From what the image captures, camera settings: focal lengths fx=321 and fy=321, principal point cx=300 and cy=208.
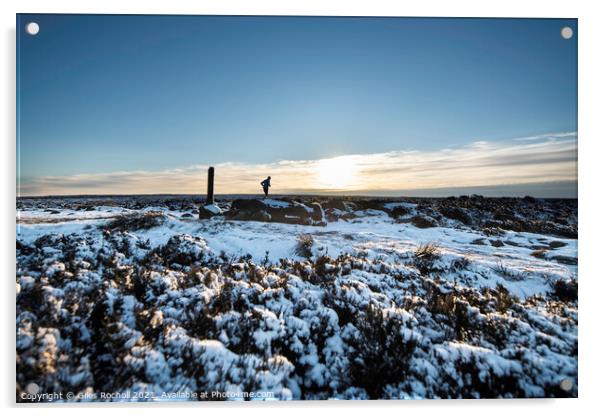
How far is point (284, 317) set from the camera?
448 cm

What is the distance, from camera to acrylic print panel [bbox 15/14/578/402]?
388cm

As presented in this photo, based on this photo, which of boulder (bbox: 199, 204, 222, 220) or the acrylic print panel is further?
boulder (bbox: 199, 204, 222, 220)

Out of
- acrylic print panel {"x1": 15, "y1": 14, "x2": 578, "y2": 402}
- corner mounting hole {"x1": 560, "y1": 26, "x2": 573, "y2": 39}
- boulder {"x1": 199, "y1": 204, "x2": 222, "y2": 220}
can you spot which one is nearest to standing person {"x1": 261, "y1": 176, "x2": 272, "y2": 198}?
acrylic print panel {"x1": 15, "y1": 14, "x2": 578, "y2": 402}

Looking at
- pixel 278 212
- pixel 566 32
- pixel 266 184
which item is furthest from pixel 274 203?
pixel 566 32

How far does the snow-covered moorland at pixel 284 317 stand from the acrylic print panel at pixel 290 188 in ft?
0.09

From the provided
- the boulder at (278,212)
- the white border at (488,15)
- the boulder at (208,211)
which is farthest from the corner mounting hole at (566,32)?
the boulder at (208,211)

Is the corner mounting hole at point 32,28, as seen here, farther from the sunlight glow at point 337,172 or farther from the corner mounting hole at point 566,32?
the corner mounting hole at point 566,32

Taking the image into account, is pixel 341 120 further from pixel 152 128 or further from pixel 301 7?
pixel 152 128

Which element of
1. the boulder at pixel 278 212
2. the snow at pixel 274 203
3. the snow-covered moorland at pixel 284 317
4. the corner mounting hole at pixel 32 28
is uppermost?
the corner mounting hole at pixel 32 28

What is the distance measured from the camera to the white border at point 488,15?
4633mm

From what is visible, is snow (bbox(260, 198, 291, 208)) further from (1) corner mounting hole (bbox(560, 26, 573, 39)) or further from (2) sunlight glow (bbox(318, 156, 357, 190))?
(1) corner mounting hole (bbox(560, 26, 573, 39))

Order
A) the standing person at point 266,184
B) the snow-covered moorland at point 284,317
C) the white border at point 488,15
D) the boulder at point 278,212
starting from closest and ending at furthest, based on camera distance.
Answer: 1. the snow-covered moorland at point 284,317
2. the white border at point 488,15
3. the standing person at point 266,184
4. the boulder at point 278,212

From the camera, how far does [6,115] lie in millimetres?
4781

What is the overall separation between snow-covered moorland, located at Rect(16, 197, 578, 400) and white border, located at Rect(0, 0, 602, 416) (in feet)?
0.83
